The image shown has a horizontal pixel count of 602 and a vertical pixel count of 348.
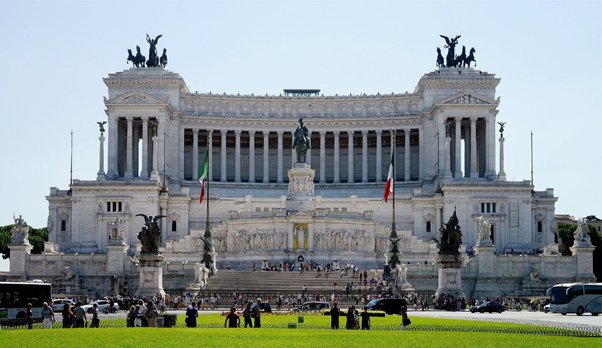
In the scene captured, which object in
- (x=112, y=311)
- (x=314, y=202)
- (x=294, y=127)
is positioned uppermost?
(x=294, y=127)

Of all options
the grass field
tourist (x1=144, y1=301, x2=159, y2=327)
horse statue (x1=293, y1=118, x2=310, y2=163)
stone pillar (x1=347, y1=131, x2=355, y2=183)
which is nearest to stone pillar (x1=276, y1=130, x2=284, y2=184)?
stone pillar (x1=347, y1=131, x2=355, y2=183)

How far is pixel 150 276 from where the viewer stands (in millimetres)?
77875

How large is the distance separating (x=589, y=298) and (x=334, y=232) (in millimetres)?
41500

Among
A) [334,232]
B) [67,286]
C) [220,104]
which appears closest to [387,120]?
[220,104]

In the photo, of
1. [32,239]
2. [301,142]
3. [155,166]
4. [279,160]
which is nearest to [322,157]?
[279,160]

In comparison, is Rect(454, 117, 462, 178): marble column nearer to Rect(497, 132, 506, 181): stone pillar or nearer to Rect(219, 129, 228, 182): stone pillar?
Rect(497, 132, 506, 181): stone pillar

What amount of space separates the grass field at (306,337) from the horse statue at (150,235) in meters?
22.9

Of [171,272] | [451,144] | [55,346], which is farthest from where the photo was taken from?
[451,144]

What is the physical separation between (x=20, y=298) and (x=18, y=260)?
37.8 m

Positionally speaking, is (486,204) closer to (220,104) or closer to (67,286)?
(220,104)

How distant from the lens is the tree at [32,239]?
144 metres

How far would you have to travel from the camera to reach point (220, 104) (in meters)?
144

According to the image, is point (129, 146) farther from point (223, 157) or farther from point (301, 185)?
point (301, 185)

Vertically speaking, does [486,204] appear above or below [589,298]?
above
